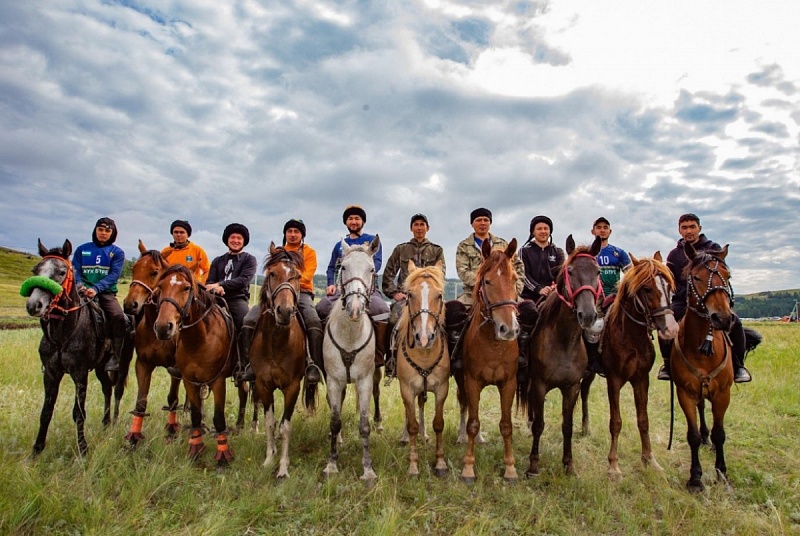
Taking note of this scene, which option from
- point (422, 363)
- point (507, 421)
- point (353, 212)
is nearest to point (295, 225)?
point (353, 212)

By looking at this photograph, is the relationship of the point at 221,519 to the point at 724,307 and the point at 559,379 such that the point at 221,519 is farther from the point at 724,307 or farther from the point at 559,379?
the point at 724,307

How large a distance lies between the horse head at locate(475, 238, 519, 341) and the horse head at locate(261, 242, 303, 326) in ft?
7.77

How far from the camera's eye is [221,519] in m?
4.23

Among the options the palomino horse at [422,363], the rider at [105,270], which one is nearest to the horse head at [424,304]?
the palomino horse at [422,363]

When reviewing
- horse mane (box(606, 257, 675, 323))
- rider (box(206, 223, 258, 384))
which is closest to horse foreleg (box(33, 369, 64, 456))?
rider (box(206, 223, 258, 384))

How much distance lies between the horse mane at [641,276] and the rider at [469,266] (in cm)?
143

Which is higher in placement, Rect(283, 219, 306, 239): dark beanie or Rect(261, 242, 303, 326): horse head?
Rect(283, 219, 306, 239): dark beanie

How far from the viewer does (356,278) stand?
5410 mm

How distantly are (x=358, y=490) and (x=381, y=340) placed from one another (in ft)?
7.91

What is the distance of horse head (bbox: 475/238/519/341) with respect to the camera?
487 centimetres

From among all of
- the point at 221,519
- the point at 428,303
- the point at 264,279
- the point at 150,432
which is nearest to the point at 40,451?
the point at 150,432

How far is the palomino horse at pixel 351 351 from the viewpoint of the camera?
→ 18.3 ft

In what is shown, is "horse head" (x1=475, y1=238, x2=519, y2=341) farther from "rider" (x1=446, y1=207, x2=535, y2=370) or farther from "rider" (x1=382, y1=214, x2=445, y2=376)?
"rider" (x1=382, y1=214, x2=445, y2=376)

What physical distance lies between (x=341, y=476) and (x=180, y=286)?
10.7ft
